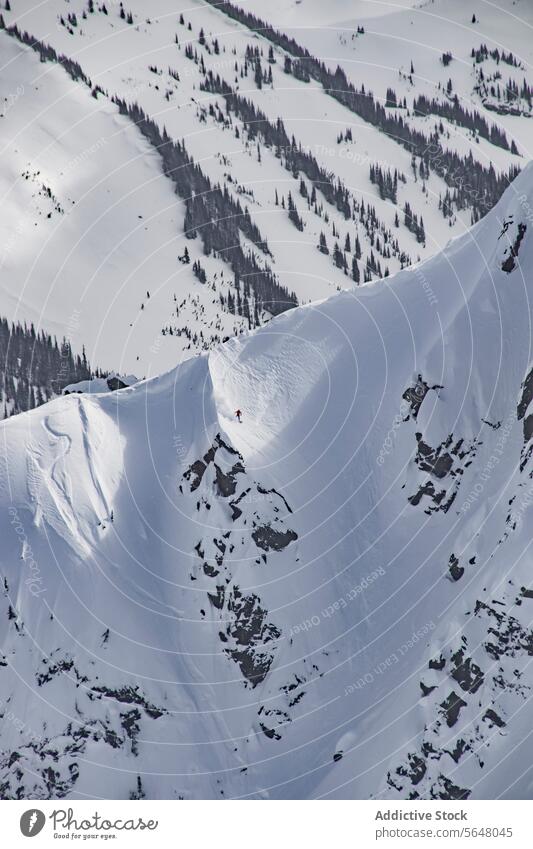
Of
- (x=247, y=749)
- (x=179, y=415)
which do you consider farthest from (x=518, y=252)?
(x=247, y=749)

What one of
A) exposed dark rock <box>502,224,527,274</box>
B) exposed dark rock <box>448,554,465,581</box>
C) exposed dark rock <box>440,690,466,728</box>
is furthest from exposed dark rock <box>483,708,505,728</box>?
exposed dark rock <box>502,224,527,274</box>

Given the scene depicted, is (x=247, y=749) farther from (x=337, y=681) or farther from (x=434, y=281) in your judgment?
(x=434, y=281)

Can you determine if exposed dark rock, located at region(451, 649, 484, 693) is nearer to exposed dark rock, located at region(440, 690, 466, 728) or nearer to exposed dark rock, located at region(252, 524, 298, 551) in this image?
exposed dark rock, located at region(440, 690, 466, 728)

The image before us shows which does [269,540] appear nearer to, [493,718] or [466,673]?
[466,673]

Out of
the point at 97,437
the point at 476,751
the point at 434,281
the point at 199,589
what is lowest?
the point at 476,751

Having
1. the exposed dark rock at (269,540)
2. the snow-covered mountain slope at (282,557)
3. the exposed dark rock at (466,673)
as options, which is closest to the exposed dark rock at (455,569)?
the snow-covered mountain slope at (282,557)
